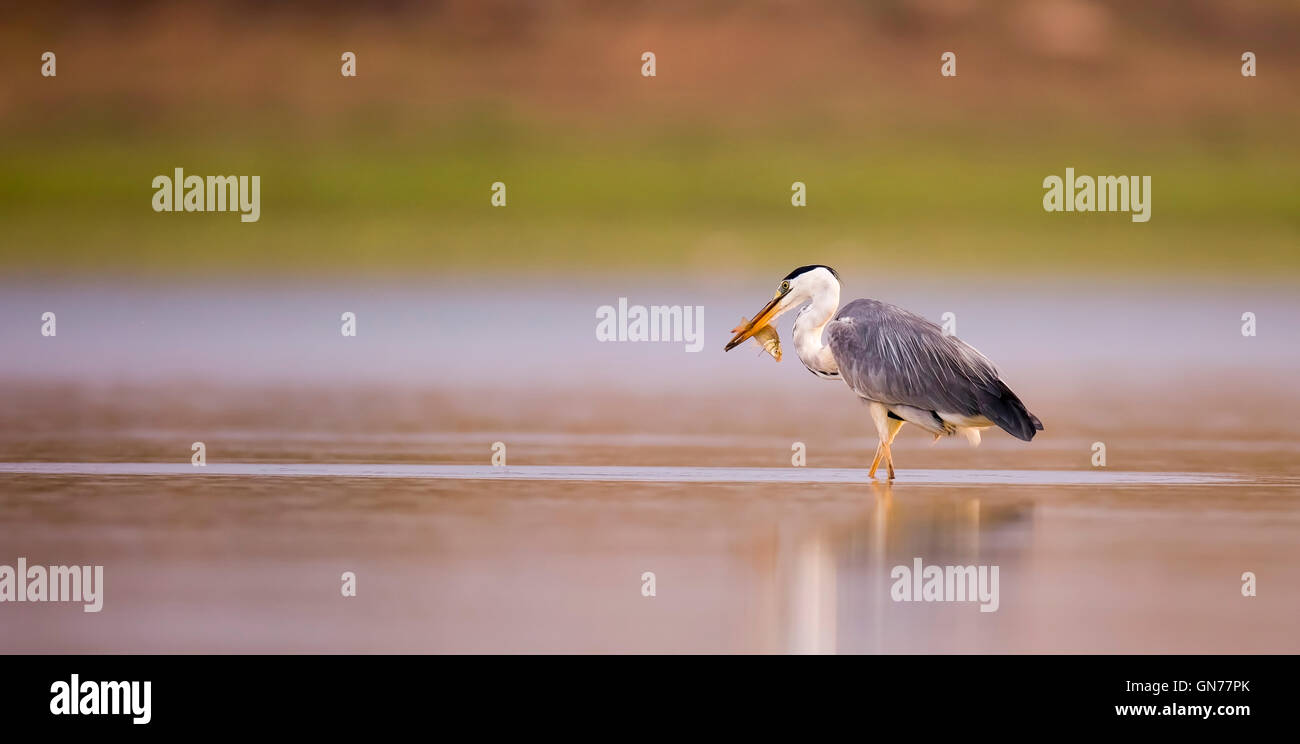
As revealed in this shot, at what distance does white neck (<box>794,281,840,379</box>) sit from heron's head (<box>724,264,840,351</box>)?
0.06 feet

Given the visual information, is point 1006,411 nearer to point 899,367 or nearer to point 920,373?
point 920,373

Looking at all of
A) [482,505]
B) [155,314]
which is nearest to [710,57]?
[155,314]

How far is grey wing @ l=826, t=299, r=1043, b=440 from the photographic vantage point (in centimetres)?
1188

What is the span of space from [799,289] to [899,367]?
42.1 inches

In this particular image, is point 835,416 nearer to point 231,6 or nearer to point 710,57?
point 710,57

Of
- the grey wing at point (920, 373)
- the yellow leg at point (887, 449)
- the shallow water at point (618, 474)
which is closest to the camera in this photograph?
the grey wing at point (920, 373)

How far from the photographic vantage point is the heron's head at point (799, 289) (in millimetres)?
12766

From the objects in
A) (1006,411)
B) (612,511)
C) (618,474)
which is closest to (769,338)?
(618,474)

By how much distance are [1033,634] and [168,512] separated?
15.8 ft

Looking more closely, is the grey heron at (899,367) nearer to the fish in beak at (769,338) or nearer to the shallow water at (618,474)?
the shallow water at (618,474)

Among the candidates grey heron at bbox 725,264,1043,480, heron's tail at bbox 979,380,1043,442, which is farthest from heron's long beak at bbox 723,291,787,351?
heron's tail at bbox 979,380,1043,442

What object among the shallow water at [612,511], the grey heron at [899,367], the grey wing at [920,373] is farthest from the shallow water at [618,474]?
the grey wing at [920,373]

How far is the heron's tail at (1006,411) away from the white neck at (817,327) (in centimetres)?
116

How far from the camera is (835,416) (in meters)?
17.0
